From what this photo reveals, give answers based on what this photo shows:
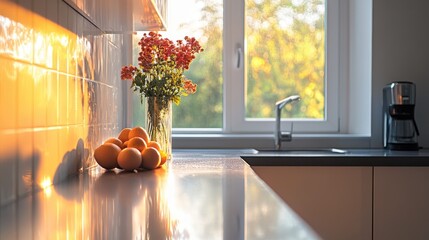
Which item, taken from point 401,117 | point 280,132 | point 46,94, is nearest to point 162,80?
point 46,94

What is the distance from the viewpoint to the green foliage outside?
10.6 feet

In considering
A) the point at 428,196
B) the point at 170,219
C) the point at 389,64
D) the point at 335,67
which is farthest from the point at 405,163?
the point at 170,219

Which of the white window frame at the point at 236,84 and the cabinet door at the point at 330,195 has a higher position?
the white window frame at the point at 236,84

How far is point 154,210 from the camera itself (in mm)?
987

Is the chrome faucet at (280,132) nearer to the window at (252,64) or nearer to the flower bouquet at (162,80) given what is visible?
the window at (252,64)

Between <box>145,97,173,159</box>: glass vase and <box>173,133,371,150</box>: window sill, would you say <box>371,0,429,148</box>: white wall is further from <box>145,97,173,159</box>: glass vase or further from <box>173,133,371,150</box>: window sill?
<box>145,97,173,159</box>: glass vase

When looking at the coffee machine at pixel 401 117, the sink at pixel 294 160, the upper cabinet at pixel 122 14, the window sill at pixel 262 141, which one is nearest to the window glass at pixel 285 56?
the window sill at pixel 262 141

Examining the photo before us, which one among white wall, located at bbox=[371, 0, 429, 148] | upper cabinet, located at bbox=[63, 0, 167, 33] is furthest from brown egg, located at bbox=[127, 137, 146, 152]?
white wall, located at bbox=[371, 0, 429, 148]

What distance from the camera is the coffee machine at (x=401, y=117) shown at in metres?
2.74

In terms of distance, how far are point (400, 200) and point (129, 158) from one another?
1.27 metres

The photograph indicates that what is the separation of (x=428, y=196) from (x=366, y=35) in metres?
0.97

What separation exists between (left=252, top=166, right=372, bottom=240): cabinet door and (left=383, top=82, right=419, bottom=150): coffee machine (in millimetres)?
444

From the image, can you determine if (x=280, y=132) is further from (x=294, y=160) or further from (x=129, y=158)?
(x=129, y=158)

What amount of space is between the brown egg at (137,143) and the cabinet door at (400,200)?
42.8 inches
